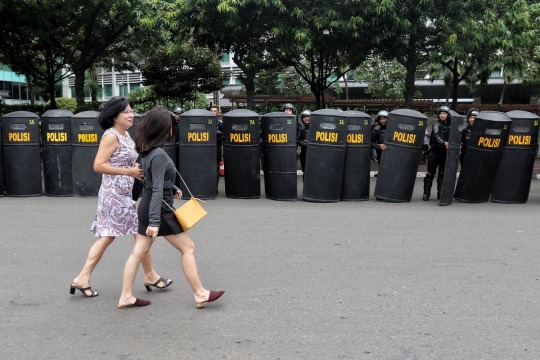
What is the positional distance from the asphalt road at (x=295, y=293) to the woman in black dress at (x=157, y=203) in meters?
0.27

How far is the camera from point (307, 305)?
473 centimetres

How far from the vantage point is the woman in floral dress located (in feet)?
15.2

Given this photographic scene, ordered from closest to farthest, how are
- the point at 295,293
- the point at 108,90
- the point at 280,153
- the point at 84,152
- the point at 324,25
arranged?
the point at 295,293
the point at 280,153
the point at 84,152
the point at 324,25
the point at 108,90

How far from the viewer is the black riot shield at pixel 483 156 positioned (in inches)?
393

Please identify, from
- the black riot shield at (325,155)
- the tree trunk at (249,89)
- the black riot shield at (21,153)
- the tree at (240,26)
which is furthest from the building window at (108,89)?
the black riot shield at (325,155)

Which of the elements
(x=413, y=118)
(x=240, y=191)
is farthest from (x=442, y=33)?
(x=240, y=191)

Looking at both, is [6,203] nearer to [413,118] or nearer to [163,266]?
[163,266]

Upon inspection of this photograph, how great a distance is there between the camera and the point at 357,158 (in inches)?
400

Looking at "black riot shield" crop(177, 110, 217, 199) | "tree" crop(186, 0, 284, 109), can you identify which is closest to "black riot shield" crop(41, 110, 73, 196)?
"black riot shield" crop(177, 110, 217, 199)

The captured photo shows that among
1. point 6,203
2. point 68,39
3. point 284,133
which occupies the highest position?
point 68,39

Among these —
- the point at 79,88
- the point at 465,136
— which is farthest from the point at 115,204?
the point at 79,88

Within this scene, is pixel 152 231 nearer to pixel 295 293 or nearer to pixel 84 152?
pixel 295 293

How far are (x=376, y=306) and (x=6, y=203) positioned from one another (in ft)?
23.2

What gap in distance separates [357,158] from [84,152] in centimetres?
457
